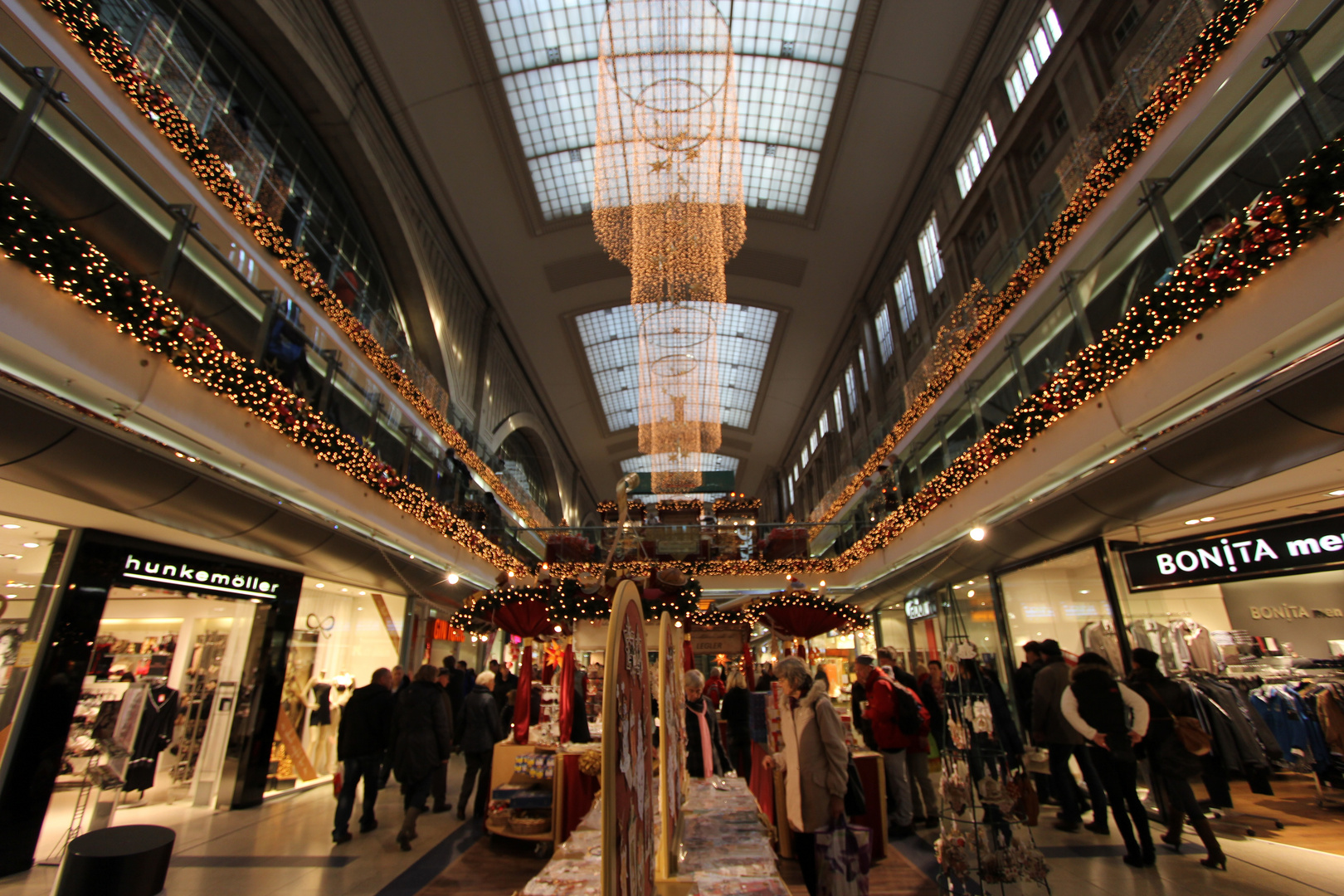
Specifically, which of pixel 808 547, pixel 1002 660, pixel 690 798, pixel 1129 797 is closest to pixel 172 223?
pixel 690 798

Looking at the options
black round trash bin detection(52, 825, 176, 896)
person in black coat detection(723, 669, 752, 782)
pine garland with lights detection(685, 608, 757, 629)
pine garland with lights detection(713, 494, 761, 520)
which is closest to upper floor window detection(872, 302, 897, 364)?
pine garland with lights detection(713, 494, 761, 520)

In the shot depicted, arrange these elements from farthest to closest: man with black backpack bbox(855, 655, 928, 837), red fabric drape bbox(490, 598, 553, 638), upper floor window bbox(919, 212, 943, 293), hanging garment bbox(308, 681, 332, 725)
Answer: upper floor window bbox(919, 212, 943, 293), hanging garment bbox(308, 681, 332, 725), red fabric drape bbox(490, 598, 553, 638), man with black backpack bbox(855, 655, 928, 837)

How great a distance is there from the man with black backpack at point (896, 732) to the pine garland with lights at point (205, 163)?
792 cm

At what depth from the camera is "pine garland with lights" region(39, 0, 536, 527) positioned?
4.58 metres

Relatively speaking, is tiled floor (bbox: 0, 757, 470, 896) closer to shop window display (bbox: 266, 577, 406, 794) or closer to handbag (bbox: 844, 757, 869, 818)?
shop window display (bbox: 266, 577, 406, 794)

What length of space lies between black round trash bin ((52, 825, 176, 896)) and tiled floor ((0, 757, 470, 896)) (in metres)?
3.12

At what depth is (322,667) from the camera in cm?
902

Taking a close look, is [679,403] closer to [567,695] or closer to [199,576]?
[567,695]

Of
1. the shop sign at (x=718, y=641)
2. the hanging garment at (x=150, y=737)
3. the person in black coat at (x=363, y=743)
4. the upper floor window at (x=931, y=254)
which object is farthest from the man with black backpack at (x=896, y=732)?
the upper floor window at (x=931, y=254)

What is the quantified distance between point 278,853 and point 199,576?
3256 millimetres

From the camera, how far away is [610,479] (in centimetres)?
3697

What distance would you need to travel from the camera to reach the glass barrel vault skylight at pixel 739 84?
530 inches

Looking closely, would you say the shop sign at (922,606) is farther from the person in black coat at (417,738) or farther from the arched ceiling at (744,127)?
the arched ceiling at (744,127)

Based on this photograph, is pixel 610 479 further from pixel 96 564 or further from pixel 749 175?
pixel 96 564
